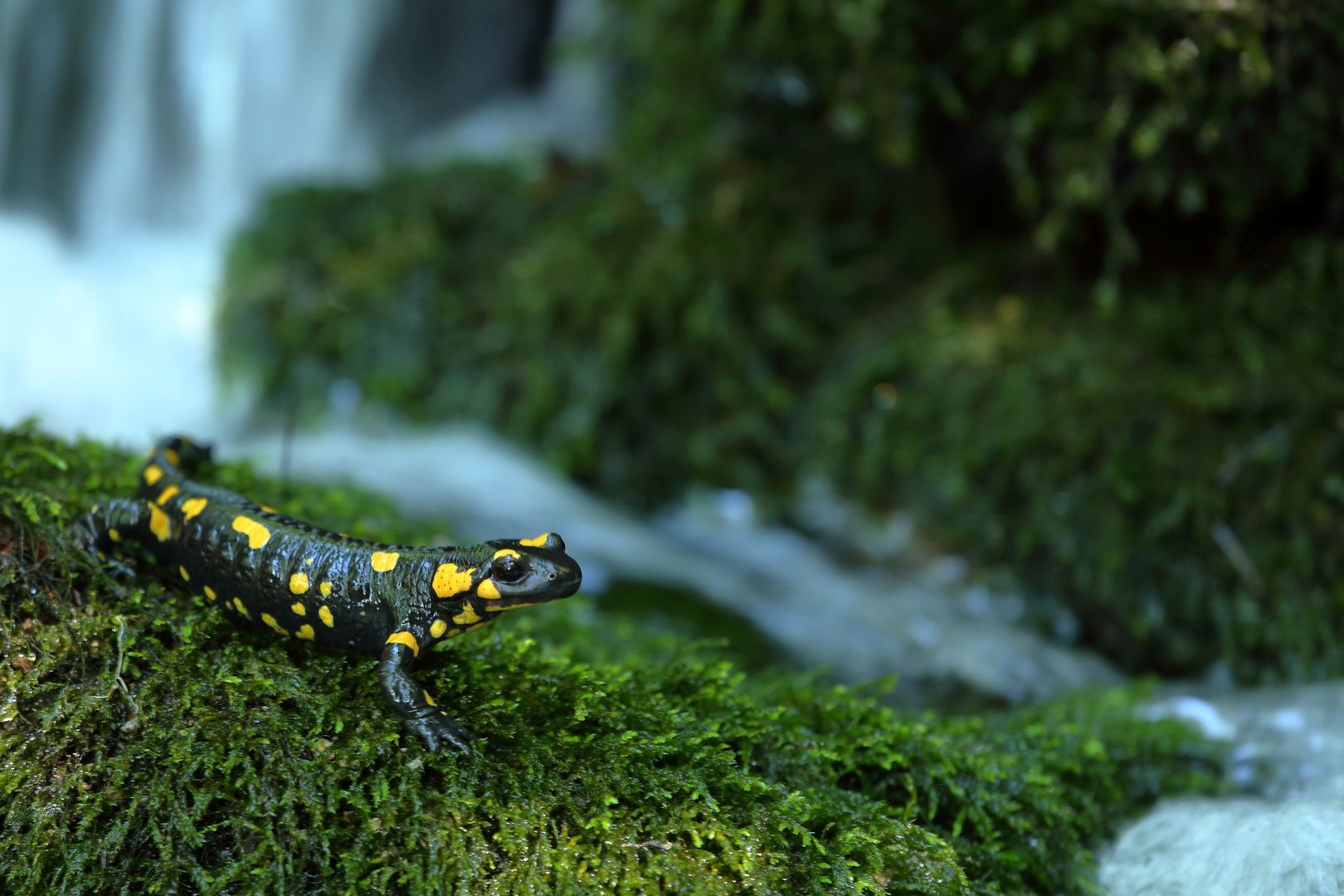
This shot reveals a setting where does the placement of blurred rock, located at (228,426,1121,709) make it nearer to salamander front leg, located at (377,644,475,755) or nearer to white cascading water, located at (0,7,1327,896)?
white cascading water, located at (0,7,1327,896)

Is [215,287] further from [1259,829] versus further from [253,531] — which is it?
[1259,829]

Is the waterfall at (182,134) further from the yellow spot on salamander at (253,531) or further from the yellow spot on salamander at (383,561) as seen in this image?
the yellow spot on salamander at (383,561)

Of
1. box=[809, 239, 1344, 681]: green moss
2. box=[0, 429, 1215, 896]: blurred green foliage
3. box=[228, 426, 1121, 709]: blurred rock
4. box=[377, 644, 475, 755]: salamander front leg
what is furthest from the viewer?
box=[228, 426, 1121, 709]: blurred rock

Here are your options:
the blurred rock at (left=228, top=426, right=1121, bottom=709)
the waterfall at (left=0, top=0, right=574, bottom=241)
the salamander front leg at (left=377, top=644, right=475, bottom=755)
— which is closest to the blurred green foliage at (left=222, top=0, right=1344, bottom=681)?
the blurred rock at (left=228, top=426, right=1121, bottom=709)

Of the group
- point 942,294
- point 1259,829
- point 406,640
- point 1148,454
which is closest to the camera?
point 406,640

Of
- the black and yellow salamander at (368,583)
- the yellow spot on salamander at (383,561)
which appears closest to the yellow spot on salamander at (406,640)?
the black and yellow salamander at (368,583)

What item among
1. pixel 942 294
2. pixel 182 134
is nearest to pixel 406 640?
pixel 942 294
